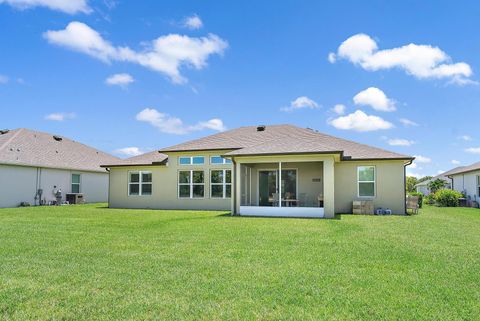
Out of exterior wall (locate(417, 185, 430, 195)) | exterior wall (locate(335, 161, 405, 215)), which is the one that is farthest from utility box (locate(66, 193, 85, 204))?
exterior wall (locate(417, 185, 430, 195))

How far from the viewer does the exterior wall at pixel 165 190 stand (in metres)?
20.8

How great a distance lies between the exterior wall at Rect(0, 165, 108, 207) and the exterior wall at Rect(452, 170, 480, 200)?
28.9 metres

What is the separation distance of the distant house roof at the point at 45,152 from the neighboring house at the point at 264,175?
18.4ft

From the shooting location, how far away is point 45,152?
26.6 meters

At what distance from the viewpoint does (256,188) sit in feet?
66.8

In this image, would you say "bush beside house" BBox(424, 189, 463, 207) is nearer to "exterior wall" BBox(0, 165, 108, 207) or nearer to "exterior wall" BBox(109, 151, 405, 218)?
"exterior wall" BBox(109, 151, 405, 218)

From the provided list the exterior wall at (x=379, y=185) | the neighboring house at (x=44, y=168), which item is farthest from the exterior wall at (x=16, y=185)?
the exterior wall at (x=379, y=185)

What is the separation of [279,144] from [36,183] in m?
16.8

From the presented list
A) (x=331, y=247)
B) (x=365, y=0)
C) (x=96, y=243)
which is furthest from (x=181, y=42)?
(x=331, y=247)

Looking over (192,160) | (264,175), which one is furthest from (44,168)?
(264,175)

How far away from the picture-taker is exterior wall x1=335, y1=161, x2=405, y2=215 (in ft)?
59.2

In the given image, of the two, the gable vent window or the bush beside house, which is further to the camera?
the bush beside house

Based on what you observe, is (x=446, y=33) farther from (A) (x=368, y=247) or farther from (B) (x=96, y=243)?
(B) (x=96, y=243)

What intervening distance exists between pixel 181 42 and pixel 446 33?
12.2 m
